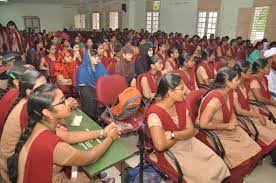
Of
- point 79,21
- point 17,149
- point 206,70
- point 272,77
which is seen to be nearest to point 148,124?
point 17,149

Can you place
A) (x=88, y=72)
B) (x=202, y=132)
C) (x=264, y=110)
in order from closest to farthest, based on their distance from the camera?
(x=202, y=132) < (x=264, y=110) < (x=88, y=72)

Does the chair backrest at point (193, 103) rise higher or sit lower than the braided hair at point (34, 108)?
lower

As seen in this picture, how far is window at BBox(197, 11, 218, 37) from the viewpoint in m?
9.64

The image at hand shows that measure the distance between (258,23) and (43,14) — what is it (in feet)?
54.2

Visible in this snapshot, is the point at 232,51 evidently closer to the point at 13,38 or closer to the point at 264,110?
the point at 264,110

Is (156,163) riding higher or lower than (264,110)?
lower

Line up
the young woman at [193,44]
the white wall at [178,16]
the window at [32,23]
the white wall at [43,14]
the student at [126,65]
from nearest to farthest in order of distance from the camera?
1. the student at [126,65]
2. the young woman at [193,44]
3. the white wall at [178,16]
4. the white wall at [43,14]
5. the window at [32,23]

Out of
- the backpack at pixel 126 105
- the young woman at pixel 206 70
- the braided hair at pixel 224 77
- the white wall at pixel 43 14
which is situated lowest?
the backpack at pixel 126 105

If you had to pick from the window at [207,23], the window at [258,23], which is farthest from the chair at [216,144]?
the window at [207,23]

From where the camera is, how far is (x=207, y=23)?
32.6ft

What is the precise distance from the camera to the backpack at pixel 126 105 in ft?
9.47

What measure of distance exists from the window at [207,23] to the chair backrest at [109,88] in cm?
750

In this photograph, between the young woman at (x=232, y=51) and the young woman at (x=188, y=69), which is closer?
the young woman at (x=188, y=69)

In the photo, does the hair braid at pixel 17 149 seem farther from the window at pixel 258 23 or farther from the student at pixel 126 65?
the window at pixel 258 23
